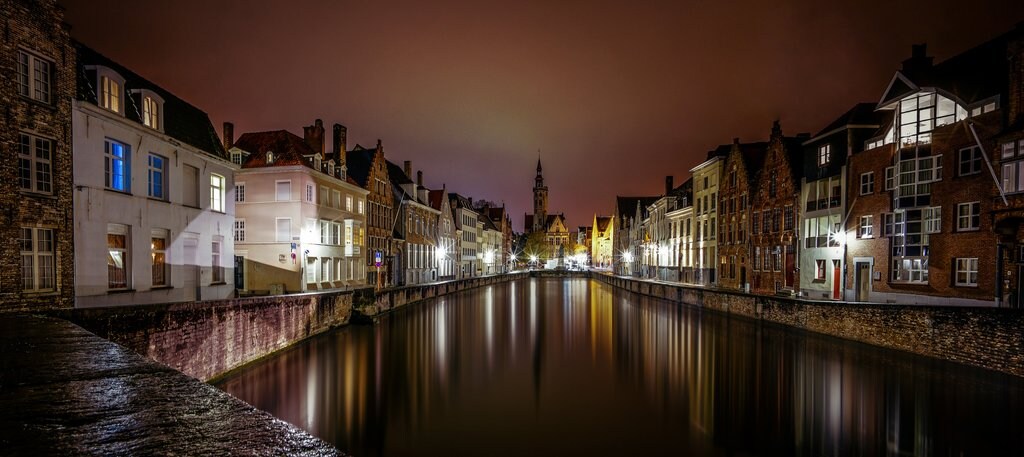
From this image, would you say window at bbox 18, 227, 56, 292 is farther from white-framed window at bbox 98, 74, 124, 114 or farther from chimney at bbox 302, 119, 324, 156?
chimney at bbox 302, 119, 324, 156

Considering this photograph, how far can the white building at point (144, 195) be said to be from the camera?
14.3 m

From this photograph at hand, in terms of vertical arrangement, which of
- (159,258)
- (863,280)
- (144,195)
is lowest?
(863,280)

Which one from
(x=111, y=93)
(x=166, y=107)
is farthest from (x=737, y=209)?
(x=111, y=93)

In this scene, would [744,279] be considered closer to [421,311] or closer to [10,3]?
[421,311]

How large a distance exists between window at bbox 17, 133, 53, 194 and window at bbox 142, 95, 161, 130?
4.50 m

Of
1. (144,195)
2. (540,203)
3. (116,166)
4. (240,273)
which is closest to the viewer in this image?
(116,166)

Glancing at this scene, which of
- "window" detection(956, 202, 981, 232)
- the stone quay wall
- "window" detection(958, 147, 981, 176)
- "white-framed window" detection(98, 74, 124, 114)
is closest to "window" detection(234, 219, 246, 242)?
"white-framed window" detection(98, 74, 124, 114)

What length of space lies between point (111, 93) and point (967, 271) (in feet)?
105

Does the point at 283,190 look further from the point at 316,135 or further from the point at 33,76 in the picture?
the point at 33,76

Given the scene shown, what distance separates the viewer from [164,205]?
59.0ft

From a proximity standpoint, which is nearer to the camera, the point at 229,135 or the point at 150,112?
the point at 150,112

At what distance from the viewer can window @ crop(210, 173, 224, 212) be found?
2134cm

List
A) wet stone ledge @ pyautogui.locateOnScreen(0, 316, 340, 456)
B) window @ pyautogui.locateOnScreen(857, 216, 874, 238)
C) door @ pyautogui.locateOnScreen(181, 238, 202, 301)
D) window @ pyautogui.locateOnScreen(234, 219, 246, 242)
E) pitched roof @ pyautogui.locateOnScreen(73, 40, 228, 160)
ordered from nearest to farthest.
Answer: wet stone ledge @ pyautogui.locateOnScreen(0, 316, 340, 456)
pitched roof @ pyautogui.locateOnScreen(73, 40, 228, 160)
door @ pyautogui.locateOnScreen(181, 238, 202, 301)
window @ pyautogui.locateOnScreen(857, 216, 874, 238)
window @ pyautogui.locateOnScreen(234, 219, 246, 242)

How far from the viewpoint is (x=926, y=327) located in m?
18.3
